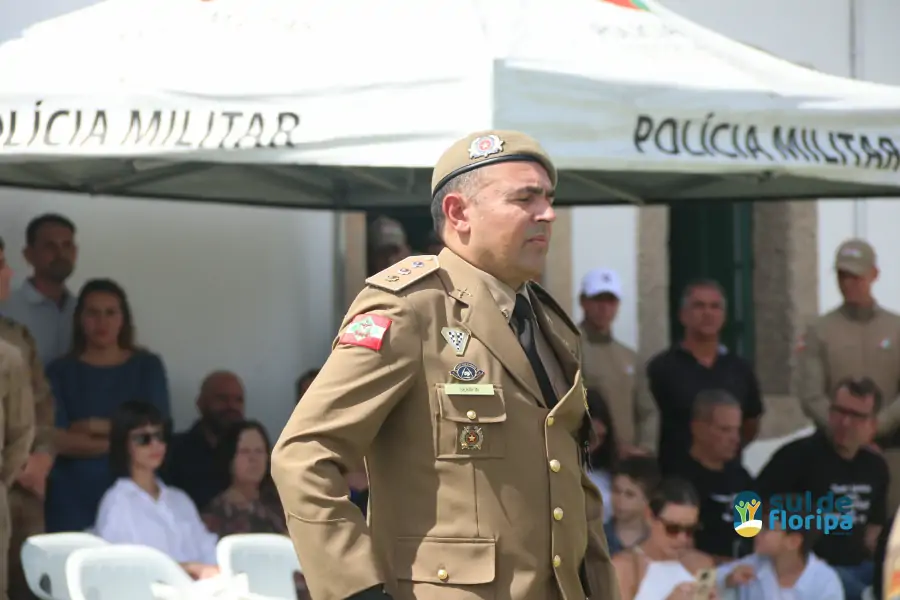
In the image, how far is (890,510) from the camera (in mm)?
7262

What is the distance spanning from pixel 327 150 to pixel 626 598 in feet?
6.50

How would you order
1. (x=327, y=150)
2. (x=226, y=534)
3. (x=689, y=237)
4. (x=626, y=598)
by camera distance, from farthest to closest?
(x=689, y=237), (x=226, y=534), (x=626, y=598), (x=327, y=150)

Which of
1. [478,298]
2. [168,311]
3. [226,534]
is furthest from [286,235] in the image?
[478,298]

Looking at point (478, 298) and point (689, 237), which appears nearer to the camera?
point (478, 298)

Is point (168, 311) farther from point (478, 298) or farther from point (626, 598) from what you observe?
point (478, 298)

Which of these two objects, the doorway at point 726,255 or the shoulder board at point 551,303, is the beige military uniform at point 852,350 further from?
the shoulder board at point 551,303

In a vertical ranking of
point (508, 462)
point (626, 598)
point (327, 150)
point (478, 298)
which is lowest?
point (626, 598)

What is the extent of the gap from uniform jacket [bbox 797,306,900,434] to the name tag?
490 cm

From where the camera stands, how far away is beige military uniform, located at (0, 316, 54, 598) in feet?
21.6

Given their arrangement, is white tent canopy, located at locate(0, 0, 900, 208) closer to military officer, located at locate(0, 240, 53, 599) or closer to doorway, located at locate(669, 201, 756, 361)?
military officer, located at locate(0, 240, 53, 599)

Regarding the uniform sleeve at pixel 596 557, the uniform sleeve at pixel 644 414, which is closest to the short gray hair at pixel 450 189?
the uniform sleeve at pixel 596 557

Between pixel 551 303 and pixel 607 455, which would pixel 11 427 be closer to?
pixel 607 455

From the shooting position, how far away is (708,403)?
7.24 m

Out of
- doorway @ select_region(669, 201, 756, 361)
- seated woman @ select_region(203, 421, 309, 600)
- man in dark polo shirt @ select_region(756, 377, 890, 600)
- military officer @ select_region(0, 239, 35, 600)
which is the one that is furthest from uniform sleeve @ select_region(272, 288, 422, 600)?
doorway @ select_region(669, 201, 756, 361)
